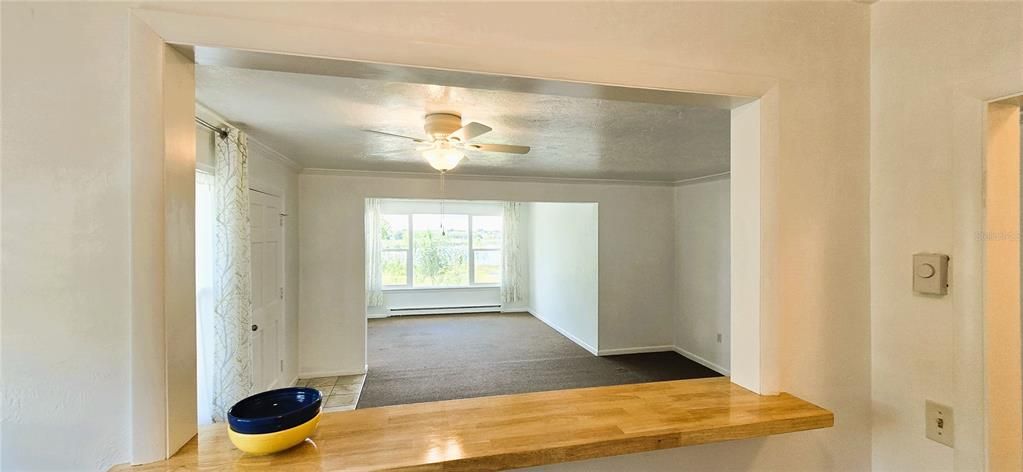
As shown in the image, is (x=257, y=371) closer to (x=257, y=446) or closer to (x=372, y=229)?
(x=257, y=446)

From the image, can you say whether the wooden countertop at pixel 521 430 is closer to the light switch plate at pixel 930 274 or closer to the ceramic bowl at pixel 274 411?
the ceramic bowl at pixel 274 411

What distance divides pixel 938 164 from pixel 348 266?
452 cm

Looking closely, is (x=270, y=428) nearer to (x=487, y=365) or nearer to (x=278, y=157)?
(x=278, y=157)

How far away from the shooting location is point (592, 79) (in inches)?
40.0

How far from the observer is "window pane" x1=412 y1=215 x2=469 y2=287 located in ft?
25.9

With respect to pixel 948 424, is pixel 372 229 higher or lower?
higher

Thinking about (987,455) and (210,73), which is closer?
(987,455)

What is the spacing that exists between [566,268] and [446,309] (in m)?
2.84

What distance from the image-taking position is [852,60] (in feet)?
4.10

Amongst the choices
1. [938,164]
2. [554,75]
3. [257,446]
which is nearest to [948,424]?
[938,164]

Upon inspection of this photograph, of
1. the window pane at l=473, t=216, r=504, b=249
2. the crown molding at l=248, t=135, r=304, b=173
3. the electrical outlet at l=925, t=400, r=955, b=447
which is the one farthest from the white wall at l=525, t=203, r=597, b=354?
the electrical outlet at l=925, t=400, r=955, b=447

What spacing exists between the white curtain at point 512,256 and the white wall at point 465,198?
9.87 feet

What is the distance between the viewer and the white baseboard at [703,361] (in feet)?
15.2

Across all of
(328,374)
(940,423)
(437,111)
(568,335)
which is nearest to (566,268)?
(568,335)
